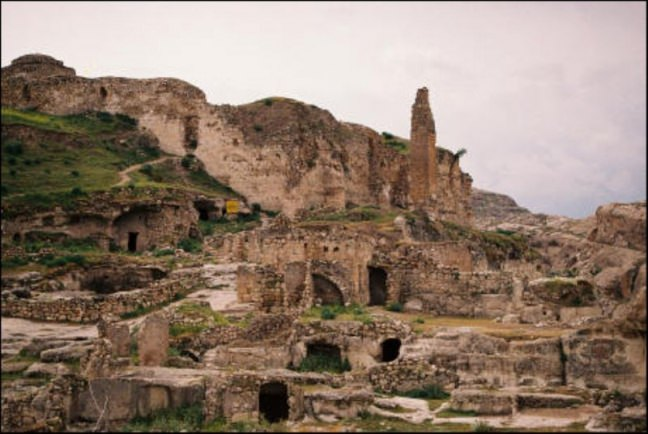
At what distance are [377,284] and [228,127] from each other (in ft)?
48.8

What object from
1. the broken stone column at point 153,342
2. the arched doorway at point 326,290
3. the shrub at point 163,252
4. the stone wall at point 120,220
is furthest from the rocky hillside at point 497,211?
the broken stone column at point 153,342

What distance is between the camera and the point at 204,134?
38.9m

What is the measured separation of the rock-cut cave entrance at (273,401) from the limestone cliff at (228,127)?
64.2 ft

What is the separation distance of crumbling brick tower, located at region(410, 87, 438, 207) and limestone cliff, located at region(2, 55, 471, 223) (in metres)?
0.29

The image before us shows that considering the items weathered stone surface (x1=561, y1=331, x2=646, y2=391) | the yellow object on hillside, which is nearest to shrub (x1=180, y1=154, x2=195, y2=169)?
the yellow object on hillside

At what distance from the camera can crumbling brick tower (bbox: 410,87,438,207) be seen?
4009 cm

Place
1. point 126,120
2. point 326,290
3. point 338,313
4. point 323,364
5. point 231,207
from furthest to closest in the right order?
point 126,120 → point 231,207 → point 326,290 → point 338,313 → point 323,364

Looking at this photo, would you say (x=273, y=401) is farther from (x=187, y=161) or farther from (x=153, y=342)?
(x=187, y=161)

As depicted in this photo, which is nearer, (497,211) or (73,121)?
(73,121)

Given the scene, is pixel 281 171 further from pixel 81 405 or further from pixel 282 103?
pixel 81 405

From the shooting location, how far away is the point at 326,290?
24219 millimetres

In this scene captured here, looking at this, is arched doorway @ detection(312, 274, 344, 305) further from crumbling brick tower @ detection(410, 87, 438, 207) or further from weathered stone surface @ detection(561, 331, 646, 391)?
crumbling brick tower @ detection(410, 87, 438, 207)

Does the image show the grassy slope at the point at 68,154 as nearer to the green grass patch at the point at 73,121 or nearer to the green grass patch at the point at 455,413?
the green grass patch at the point at 73,121

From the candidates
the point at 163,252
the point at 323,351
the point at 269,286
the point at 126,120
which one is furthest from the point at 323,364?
the point at 126,120
